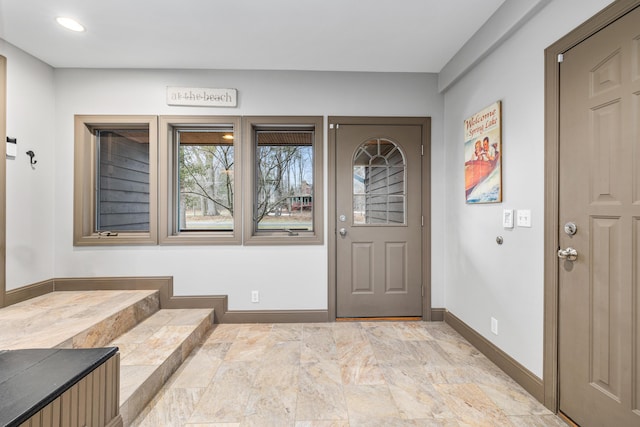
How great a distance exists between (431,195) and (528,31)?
5.21 ft

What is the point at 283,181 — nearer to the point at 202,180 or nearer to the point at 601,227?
the point at 202,180

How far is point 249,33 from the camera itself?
2408 millimetres

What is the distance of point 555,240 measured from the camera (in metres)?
1.77

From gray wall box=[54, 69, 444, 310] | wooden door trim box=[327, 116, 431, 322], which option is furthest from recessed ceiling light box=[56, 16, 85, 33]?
wooden door trim box=[327, 116, 431, 322]

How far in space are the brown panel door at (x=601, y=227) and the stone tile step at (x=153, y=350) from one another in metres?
2.48

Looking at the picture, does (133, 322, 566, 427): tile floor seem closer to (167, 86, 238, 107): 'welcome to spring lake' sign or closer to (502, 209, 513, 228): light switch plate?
(502, 209, 513, 228): light switch plate

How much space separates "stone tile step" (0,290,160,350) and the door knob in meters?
3.09

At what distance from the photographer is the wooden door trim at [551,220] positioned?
5.77 ft

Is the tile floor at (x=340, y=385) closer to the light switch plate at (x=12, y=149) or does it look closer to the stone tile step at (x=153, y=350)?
the stone tile step at (x=153, y=350)

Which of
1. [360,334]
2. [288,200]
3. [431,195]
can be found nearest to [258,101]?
[288,200]

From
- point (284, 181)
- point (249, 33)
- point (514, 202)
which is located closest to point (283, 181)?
point (284, 181)

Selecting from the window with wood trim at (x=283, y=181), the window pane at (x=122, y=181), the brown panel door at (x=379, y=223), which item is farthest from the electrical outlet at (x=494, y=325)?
the window pane at (x=122, y=181)

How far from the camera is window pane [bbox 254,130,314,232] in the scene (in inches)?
130

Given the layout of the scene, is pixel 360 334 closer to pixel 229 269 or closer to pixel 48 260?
pixel 229 269
